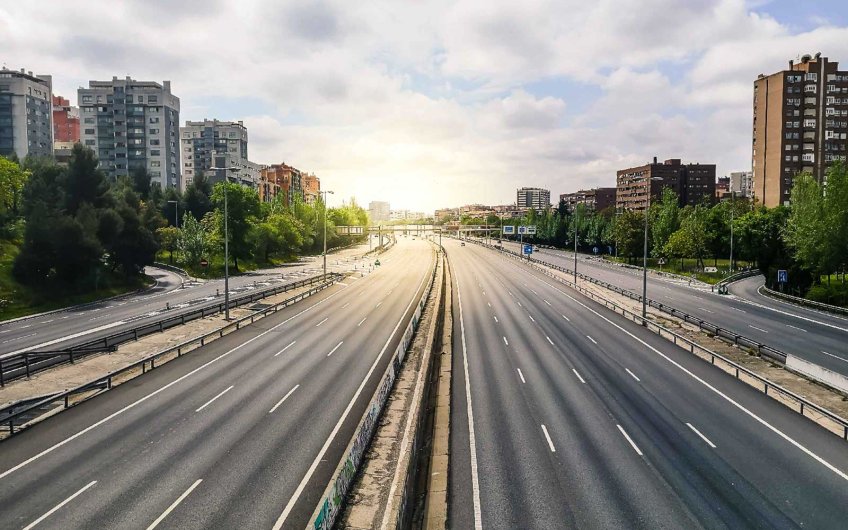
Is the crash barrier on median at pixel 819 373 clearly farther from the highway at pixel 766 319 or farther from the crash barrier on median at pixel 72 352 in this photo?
the crash barrier on median at pixel 72 352

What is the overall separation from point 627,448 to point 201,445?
15444 mm

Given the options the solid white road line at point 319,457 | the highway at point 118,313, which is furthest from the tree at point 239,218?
the solid white road line at point 319,457

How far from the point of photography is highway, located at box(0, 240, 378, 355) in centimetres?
3919

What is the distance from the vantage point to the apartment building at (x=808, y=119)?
418ft

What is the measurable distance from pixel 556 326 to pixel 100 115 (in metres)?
165

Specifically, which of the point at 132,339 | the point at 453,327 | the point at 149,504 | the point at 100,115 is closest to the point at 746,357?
the point at 453,327

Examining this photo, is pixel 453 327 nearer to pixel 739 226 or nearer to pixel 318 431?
pixel 318 431

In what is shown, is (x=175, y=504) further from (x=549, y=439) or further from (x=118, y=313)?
(x=118, y=313)

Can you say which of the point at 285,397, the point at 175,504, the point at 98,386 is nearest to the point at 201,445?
the point at 175,504

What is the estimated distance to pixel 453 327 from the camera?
4412 centimetres

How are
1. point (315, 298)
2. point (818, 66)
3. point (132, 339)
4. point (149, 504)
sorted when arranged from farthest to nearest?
point (818, 66)
point (315, 298)
point (132, 339)
point (149, 504)

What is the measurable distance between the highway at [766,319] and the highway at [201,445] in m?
28.1

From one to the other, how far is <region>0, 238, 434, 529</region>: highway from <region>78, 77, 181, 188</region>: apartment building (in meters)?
149

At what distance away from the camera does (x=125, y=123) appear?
525 ft
